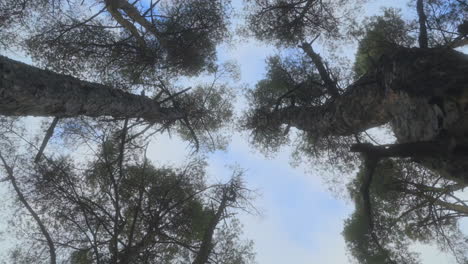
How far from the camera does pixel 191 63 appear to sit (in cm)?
1009

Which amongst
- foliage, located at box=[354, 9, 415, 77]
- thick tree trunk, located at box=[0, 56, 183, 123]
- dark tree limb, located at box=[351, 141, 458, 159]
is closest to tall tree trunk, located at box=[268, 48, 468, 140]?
dark tree limb, located at box=[351, 141, 458, 159]

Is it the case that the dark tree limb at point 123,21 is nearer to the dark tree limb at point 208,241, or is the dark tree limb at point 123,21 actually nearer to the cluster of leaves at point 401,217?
the dark tree limb at point 208,241

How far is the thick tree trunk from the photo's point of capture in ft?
13.5

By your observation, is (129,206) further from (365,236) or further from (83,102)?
(365,236)

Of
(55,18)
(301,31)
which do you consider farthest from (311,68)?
(55,18)

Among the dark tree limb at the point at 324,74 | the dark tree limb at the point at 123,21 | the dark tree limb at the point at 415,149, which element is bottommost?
the dark tree limb at the point at 415,149

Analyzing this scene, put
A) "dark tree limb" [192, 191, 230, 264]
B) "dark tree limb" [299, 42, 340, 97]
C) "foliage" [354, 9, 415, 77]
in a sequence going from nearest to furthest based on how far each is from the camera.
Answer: "dark tree limb" [192, 191, 230, 264] < "dark tree limb" [299, 42, 340, 97] < "foliage" [354, 9, 415, 77]

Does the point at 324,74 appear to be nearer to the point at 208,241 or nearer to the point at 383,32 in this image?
the point at 383,32

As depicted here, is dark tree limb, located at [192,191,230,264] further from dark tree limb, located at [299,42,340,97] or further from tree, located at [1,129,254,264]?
dark tree limb, located at [299,42,340,97]

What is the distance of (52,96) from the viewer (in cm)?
480

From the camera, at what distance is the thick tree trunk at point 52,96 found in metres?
4.10

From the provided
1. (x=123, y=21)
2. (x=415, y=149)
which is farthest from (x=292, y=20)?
(x=415, y=149)

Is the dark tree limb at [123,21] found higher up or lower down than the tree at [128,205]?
higher up

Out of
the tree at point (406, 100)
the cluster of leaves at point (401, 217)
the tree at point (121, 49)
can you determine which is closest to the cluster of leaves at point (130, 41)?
the tree at point (121, 49)
